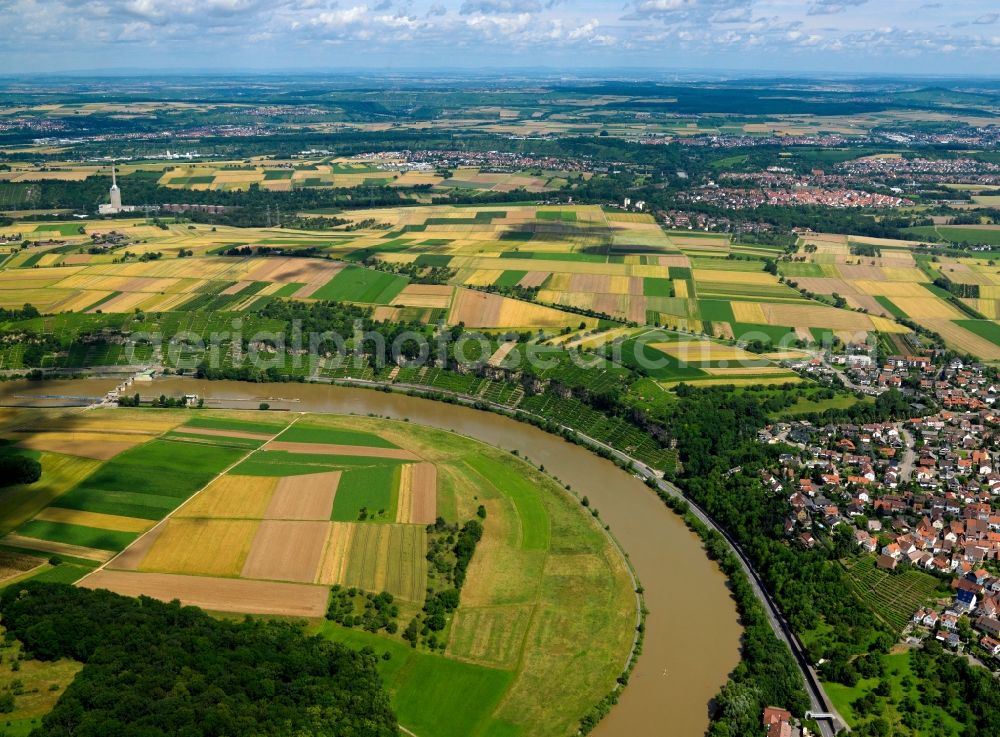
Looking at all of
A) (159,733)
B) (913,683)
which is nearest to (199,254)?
(159,733)

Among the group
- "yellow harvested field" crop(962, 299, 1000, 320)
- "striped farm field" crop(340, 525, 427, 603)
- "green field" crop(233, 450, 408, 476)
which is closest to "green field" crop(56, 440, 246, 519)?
"green field" crop(233, 450, 408, 476)

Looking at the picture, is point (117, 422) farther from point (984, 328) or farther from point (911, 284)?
point (911, 284)

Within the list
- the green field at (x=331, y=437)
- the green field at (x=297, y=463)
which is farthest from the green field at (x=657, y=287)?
the green field at (x=297, y=463)

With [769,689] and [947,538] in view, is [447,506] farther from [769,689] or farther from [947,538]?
[947,538]

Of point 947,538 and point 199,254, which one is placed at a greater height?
point 199,254

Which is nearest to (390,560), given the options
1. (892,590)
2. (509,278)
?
(892,590)
